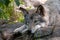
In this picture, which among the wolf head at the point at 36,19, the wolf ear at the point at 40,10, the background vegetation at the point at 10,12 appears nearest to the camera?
the wolf head at the point at 36,19

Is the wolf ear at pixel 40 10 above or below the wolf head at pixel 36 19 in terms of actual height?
above

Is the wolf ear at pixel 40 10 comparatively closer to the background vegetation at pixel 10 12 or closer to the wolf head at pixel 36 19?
the wolf head at pixel 36 19

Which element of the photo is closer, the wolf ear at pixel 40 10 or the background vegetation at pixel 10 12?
the wolf ear at pixel 40 10

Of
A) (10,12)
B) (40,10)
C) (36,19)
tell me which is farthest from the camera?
(10,12)

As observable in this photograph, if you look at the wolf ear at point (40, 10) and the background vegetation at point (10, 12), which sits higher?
the wolf ear at point (40, 10)

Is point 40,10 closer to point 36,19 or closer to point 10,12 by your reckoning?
point 36,19

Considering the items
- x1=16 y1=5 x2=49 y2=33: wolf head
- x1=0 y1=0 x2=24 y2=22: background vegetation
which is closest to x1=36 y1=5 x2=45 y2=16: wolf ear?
x1=16 y1=5 x2=49 y2=33: wolf head

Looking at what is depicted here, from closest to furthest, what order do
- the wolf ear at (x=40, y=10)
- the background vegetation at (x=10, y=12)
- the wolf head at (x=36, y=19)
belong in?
the wolf head at (x=36, y=19)
the wolf ear at (x=40, y=10)
the background vegetation at (x=10, y=12)

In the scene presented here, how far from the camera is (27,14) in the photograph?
394cm

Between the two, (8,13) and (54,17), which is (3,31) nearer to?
(54,17)

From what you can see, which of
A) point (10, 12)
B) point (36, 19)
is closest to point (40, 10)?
point (36, 19)

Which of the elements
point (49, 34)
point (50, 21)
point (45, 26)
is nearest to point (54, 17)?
point (50, 21)

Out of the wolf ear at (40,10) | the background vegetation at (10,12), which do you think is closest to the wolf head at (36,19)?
the wolf ear at (40,10)

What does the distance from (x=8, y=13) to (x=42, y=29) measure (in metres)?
2.11
